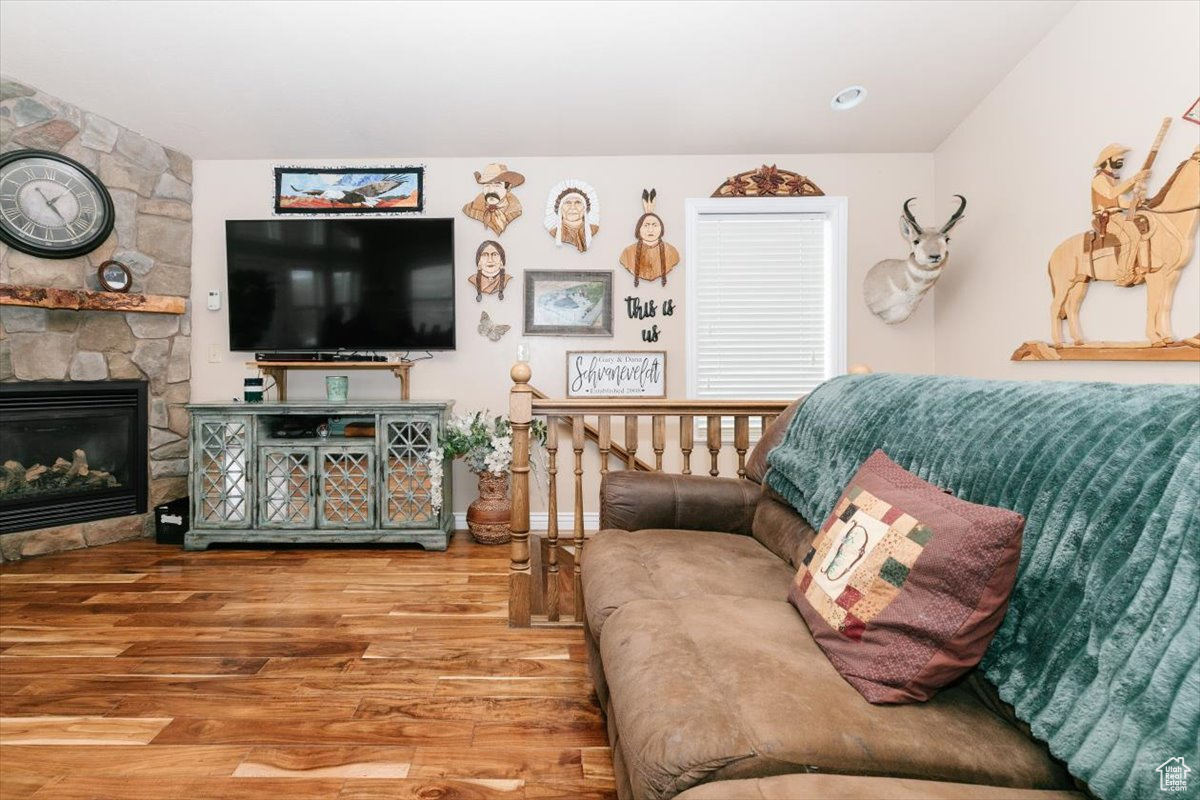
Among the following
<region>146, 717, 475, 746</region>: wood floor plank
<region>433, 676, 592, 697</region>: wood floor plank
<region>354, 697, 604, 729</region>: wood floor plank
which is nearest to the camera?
<region>146, 717, 475, 746</region>: wood floor plank

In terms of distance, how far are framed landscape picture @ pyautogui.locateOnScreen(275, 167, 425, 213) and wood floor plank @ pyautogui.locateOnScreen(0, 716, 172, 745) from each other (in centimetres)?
304

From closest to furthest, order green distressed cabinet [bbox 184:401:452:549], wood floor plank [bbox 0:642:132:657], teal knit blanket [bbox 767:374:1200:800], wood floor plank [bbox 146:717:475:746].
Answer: teal knit blanket [bbox 767:374:1200:800] < wood floor plank [bbox 146:717:475:746] < wood floor plank [bbox 0:642:132:657] < green distressed cabinet [bbox 184:401:452:549]

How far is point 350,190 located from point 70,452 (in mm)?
2253

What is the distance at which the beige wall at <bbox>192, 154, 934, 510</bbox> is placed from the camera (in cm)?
377

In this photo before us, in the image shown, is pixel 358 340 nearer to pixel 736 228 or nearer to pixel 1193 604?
pixel 736 228

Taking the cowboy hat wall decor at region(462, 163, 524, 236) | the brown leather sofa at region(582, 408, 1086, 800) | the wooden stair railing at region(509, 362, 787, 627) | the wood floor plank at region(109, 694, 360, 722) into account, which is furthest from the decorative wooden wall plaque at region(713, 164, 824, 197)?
the wood floor plank at region(109, 694, 360, 722)

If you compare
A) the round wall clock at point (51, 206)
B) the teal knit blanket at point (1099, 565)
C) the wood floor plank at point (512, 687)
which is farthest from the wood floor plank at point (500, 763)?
the round wall clock at point (51, 206)

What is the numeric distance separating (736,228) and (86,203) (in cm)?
388

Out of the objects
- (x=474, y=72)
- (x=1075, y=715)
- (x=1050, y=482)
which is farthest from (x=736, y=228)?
(x=1075, y=715)

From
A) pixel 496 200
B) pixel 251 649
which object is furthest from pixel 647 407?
pixel 496 200

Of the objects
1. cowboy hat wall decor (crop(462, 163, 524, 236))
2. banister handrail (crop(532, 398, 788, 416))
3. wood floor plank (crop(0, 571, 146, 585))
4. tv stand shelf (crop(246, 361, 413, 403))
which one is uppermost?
cowboy hat wall decor (crop(462, 163, 524, 236))

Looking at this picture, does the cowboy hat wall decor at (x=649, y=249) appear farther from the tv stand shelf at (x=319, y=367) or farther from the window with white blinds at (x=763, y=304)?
the tv stand shelf at (x=319, y=367)

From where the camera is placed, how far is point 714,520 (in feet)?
6.61

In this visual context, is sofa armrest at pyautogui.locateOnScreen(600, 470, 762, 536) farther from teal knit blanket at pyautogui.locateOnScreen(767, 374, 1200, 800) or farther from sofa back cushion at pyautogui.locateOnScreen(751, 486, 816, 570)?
teal knit blanket at pyautogui.locateOnScreen(767, 374, 1200, 800)
